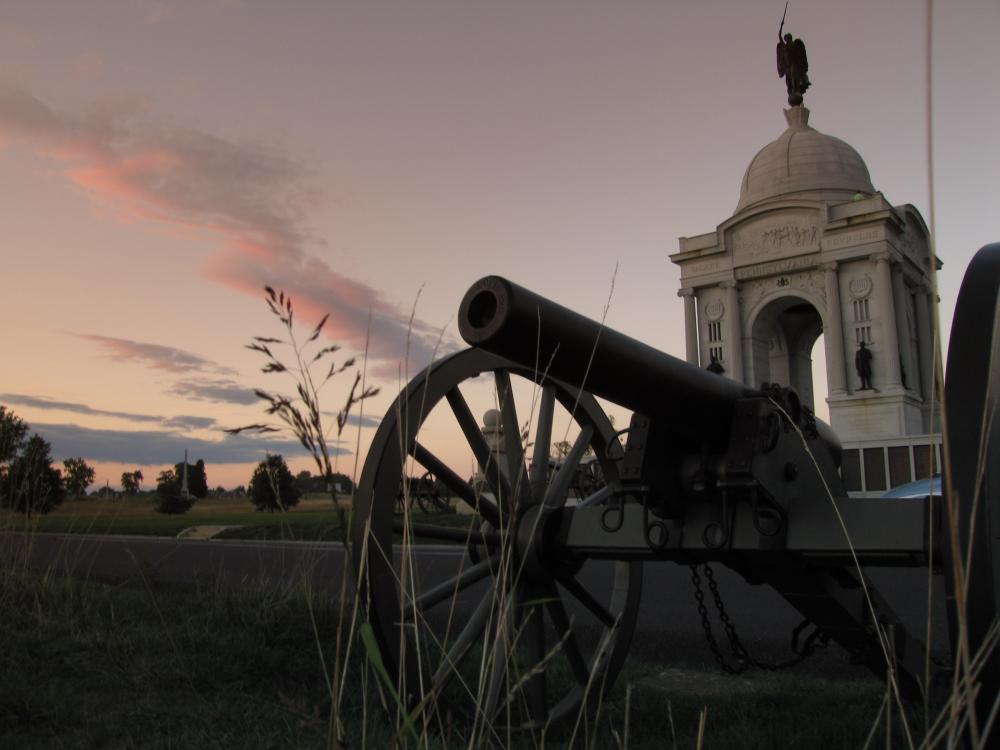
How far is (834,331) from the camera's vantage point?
111 feet

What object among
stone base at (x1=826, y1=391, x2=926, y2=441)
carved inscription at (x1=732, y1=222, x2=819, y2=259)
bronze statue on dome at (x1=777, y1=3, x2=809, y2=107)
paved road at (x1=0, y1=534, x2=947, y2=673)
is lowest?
paved road at (x1=0, y1=534, x2=947, y2=673)

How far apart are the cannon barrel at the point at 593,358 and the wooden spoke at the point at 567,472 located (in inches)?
33.4

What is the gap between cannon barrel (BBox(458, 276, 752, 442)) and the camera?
2.69 metres

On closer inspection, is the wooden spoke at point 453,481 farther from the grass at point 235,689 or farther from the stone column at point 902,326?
the stone column at point 902,326

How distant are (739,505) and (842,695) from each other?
68.1 inches

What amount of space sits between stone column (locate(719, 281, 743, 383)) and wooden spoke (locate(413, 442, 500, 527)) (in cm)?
3313

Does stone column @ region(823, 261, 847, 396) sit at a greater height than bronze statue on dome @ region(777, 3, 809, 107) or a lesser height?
lesser

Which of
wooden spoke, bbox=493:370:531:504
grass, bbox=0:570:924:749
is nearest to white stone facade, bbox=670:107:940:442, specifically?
→ grass, bbox=0:570:924:749

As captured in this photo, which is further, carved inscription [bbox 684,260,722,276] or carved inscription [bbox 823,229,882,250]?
carved inscription [bbox 684,260,722,276]

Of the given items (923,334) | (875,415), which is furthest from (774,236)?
(875,415)

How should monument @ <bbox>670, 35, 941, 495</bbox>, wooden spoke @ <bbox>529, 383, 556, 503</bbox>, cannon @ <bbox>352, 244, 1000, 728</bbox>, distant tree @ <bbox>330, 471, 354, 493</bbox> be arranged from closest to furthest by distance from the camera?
distant tree @ <bbox>330, 471, 354, 493</bbox>, cannon @ <bbox>352, 244, 1000, 728</bbox>, wooden spoke @ <bbox>529, 383, 556, 503</bbox>, monument @ <bbox>670, 35, 941, 495</bbox>

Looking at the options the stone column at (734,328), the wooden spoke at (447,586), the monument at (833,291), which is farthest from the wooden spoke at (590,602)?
the stone column at (734,328)

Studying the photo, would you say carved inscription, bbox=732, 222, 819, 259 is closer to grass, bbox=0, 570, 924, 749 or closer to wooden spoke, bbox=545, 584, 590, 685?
grass, bbox=0, 570, 924, 749

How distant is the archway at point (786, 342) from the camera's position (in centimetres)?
3678
